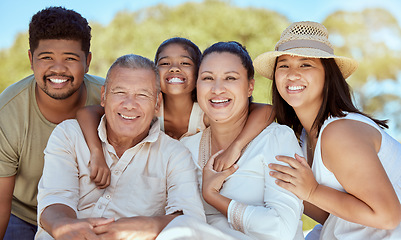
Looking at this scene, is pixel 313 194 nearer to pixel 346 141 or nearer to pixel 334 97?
pixel 346 141

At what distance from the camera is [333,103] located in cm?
305

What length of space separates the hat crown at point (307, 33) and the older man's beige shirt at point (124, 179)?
115cm

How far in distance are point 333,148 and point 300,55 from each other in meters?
0.70

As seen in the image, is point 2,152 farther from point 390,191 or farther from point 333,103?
point 390,191

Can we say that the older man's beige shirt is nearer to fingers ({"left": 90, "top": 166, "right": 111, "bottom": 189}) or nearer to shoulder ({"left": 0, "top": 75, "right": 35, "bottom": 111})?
fingers ({"left": 90, "top": 166, "right": 111, "bottom": 189})

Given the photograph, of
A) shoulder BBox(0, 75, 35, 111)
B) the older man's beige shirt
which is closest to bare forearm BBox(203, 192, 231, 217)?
the older man's beige shirt

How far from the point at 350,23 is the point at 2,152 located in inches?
648

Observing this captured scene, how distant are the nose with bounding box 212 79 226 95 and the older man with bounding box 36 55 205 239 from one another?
0.42m

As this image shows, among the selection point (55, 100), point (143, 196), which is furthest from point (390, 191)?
point (55, 100)

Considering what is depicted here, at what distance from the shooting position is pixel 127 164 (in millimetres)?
3090

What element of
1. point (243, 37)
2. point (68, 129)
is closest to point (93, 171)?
point (68, 129)

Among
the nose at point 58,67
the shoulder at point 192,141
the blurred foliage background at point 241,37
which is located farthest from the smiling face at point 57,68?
the blurred foliage background at point 241,37

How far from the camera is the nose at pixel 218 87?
10.3 ft

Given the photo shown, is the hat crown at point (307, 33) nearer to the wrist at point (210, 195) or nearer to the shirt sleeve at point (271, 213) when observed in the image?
the shirt sleeve at point (271, 213)
